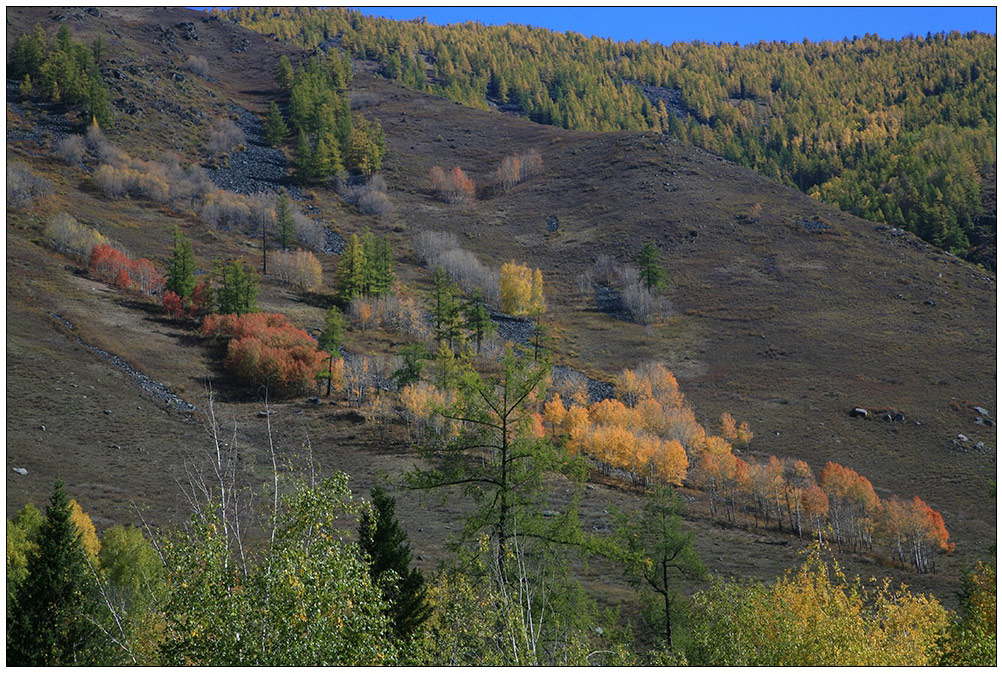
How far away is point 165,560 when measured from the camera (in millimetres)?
11125

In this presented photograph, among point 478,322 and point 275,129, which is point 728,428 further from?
point 275,129

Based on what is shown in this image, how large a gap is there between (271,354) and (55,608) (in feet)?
153

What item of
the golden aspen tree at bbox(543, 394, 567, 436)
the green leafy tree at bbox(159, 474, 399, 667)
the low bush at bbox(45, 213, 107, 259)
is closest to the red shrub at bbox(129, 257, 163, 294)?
the low bush at bbox(45, 213, 107, 259)

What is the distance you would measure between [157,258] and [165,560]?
88978 mm

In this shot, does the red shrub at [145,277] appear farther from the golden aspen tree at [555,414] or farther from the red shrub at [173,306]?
the golden aspen tree at [555,414]

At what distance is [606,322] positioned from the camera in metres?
97.2

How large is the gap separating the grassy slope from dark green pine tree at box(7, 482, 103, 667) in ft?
54.3

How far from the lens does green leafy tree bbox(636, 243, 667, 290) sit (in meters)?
103

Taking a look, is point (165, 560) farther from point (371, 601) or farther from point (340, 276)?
point (340, 276)

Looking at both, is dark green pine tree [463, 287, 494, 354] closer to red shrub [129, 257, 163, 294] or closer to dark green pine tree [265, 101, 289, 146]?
red shrub [129, 257, 163, 294]

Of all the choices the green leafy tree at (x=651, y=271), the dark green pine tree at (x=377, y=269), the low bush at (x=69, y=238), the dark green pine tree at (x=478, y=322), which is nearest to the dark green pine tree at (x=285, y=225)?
the dark green pine tree at (x=377, y=269)

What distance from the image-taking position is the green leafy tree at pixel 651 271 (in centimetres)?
10269

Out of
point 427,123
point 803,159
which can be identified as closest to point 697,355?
point 427,123

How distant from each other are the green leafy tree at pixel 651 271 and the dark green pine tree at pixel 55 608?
297ft
